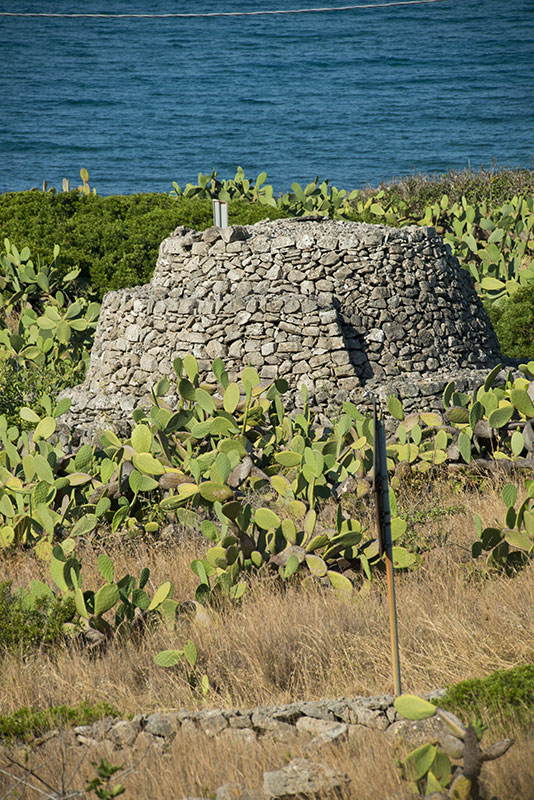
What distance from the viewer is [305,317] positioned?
7086 mm

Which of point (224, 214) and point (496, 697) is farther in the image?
point (224, 214)

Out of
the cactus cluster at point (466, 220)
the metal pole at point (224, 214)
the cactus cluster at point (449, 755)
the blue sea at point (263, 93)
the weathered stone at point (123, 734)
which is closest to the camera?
the cactus cluster at point (449, 755)

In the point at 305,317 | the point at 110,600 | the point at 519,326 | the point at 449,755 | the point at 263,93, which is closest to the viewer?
the point at 449,755

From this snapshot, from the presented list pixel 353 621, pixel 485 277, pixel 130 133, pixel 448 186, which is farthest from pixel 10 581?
pixel 130 133

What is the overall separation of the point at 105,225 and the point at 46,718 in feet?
32.8

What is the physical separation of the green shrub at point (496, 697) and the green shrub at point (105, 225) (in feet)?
28.9

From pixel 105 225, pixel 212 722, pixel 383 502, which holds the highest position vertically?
pixel 105 225

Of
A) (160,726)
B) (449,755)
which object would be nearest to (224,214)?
(160,726)

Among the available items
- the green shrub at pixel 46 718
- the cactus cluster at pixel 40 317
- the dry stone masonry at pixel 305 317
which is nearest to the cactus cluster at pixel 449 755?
the green shrub at pixel 46 718

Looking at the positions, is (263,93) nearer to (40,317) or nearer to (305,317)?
(40,317)

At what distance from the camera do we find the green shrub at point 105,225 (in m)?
11.6

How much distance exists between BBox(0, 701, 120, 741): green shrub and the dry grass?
0.12 meters

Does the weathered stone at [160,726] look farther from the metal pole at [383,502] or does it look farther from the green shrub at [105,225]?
the green shrub at [105,225]

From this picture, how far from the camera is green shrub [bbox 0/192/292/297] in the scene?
11.6 metres
